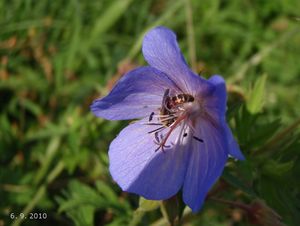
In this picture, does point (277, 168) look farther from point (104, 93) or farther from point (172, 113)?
point (104, 93)

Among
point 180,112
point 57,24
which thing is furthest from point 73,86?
point 180,112

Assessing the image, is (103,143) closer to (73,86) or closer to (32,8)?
(73,86)

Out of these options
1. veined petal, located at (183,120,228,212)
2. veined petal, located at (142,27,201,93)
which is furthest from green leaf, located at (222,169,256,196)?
veined petal, located at (142,27,201,93)

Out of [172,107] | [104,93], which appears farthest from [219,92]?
[104,93]

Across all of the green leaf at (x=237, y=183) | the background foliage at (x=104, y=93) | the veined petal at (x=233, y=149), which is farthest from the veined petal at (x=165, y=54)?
the background foliage at (x=104, y=93)

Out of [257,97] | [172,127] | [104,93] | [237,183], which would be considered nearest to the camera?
[237,183]

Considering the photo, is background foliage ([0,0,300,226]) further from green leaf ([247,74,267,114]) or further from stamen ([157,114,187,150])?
stamen ([157,114,187,150])

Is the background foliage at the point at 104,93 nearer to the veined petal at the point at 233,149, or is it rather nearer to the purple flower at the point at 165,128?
the purple flower at the point at 165,128
